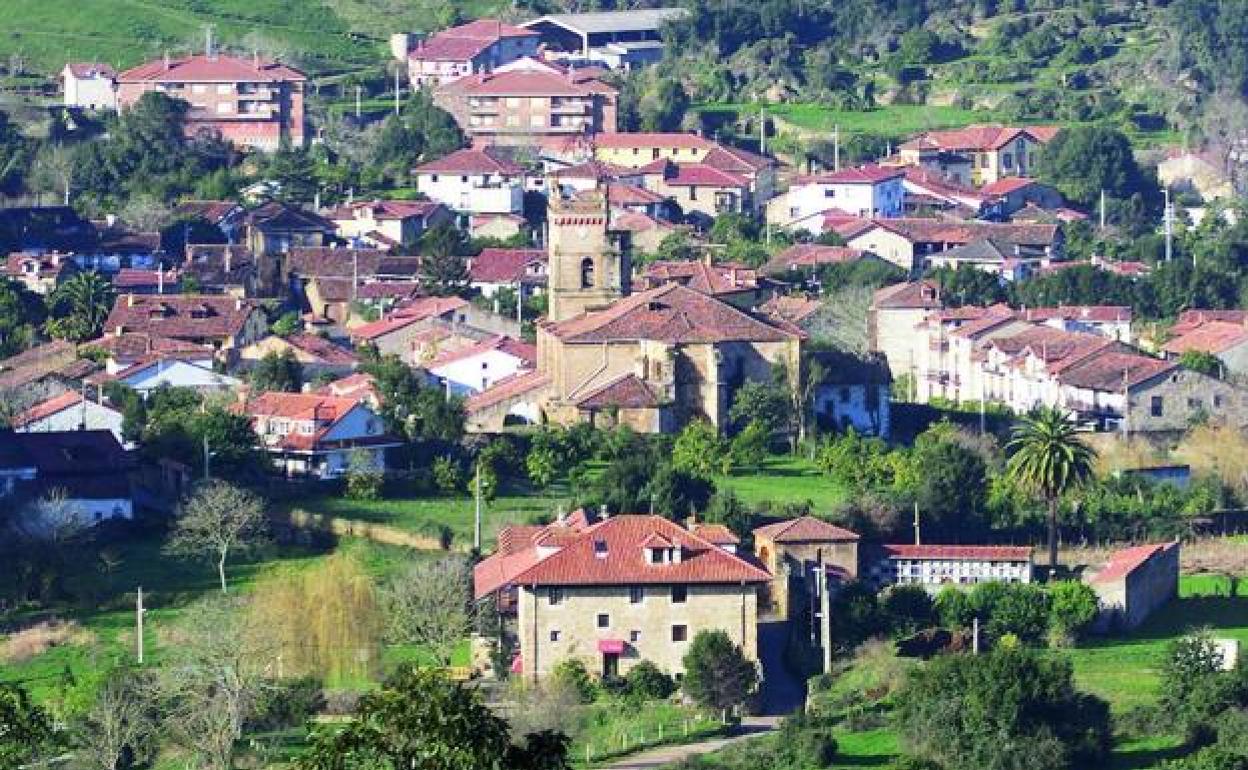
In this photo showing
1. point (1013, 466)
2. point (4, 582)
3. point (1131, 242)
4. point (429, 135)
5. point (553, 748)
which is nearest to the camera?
point (553, 748)

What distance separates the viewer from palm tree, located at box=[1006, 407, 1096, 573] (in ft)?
196

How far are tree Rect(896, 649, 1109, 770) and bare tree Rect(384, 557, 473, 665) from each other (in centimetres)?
703

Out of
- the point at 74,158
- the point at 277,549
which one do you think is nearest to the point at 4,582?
the point at 277,549

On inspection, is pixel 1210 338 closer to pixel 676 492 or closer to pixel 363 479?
pixel 676 492

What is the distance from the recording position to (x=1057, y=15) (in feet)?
389

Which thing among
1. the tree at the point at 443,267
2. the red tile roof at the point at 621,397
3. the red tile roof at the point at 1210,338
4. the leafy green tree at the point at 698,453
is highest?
the tree at the point at 443,267

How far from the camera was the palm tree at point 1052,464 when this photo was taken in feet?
196

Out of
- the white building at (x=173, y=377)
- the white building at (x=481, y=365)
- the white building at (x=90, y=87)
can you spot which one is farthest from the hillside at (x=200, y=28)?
the white building at (x=173, y=377)

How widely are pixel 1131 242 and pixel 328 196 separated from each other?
19.3 m

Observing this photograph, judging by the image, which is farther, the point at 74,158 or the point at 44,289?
the point at 74,158

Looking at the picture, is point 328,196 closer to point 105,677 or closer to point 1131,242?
point 1131,242

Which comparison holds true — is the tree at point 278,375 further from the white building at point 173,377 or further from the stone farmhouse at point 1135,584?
the stone farmhouse at point 1135,584

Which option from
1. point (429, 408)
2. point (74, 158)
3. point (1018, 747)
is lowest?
point (1018, 747)

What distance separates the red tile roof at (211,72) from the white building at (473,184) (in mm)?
6846
